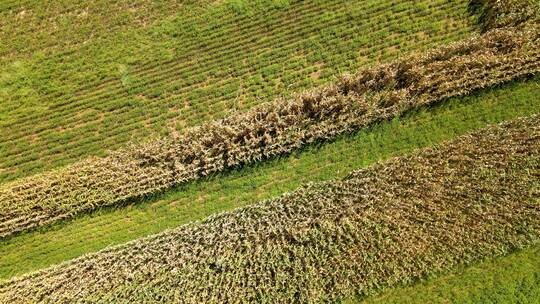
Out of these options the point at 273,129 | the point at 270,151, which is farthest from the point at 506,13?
the point at 270,151

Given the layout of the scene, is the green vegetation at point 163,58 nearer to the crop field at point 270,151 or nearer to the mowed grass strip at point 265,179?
the crop field at point 270,151

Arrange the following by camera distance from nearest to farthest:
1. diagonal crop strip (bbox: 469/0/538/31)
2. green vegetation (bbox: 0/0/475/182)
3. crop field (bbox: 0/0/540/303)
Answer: crop field (bbox: 0/0/540/303) < diagonal crop strip (bbox: 469/0/538/31) < green vegetation (bbox: 0/0/475/182)

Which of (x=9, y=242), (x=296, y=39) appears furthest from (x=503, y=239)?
(x=9, y=242)

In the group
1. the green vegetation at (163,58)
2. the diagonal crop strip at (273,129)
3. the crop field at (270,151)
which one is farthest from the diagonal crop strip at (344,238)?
the green vegetation at (163,58)

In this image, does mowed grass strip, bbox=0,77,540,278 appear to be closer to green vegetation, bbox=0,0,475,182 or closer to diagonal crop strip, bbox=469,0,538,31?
diagonal crop strip, bbox=469,0,538,31

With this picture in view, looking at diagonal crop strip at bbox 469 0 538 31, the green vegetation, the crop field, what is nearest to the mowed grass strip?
→ the crop field

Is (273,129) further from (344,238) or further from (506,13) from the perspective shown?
(506,13)

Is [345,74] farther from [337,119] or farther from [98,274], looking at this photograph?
[98,274]
